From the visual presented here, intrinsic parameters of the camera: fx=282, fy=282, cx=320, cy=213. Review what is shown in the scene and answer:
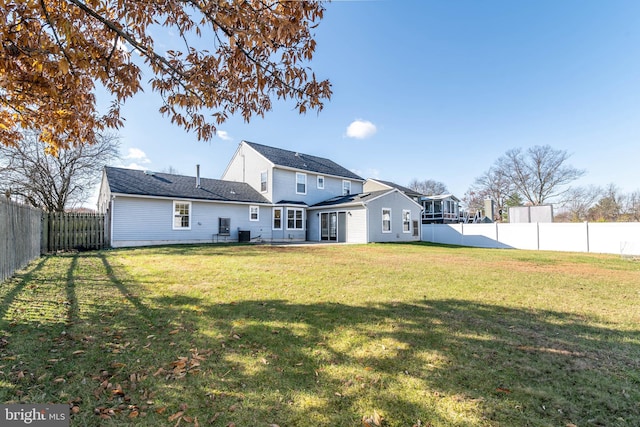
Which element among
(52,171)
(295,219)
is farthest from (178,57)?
(52,171)

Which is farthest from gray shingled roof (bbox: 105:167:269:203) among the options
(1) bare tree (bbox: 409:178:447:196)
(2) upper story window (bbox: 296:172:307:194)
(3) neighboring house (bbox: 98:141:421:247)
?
(1) bare tree (bbox: 409:178:447:196)

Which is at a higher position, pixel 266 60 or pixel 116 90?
pixel 266 60

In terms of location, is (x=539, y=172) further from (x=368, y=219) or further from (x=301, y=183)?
(x=301, y=183)

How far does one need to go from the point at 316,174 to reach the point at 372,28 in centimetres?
1380

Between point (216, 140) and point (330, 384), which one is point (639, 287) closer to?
point (330, 384)

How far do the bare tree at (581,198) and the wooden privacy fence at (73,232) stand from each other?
159ft

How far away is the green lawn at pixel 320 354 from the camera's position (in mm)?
2082

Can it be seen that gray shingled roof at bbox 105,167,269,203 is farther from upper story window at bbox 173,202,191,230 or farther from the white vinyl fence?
the white vinyl fence

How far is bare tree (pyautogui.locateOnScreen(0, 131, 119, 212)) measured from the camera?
19.0m

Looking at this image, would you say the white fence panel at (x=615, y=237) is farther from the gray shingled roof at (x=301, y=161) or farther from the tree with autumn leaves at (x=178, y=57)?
the tree with autumn leaves at (x=178, y=57)

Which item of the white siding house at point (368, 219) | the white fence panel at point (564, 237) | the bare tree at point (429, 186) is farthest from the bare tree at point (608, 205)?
the white siding house at point (368, 219)

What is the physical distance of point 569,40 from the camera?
46.6ft

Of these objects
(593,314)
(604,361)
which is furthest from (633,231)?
(604,361)

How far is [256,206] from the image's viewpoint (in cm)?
2070
